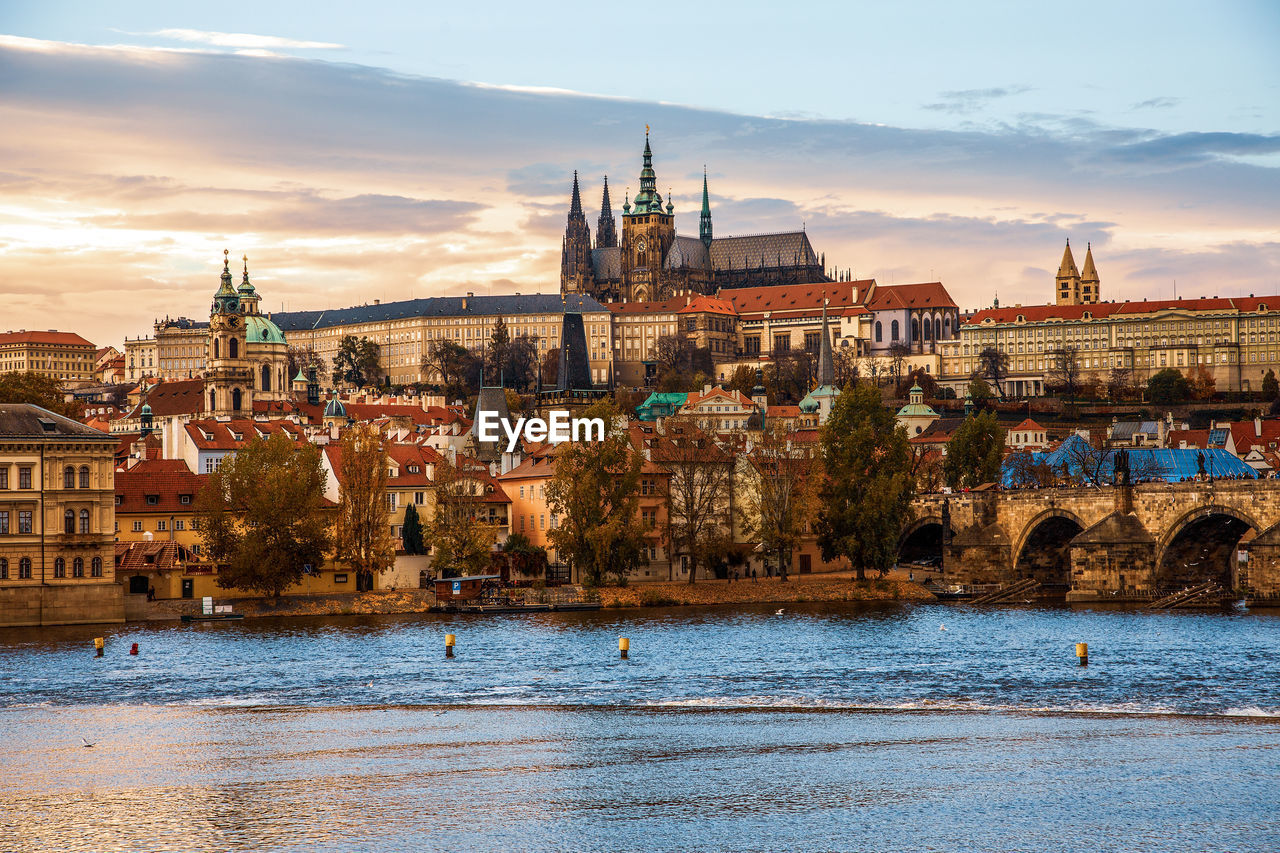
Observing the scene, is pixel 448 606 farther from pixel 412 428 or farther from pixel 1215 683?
pixel 412 428

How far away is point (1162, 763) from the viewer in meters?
34.1

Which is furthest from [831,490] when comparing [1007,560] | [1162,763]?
[1162,763]

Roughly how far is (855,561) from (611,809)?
52.1 meters

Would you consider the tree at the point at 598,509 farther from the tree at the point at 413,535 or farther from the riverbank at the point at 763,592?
the tree at the point at 413,535

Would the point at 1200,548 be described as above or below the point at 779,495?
below

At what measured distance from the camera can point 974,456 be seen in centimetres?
11231

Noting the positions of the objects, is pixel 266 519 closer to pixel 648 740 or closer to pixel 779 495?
pixel 779 495

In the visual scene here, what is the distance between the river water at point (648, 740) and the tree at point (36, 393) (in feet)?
153

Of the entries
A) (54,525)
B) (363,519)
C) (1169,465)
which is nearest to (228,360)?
(1169,465)

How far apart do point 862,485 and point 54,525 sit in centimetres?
3553

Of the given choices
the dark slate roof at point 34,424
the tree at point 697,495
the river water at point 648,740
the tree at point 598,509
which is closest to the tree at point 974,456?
the tree at point 697,495

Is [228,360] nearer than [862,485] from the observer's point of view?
No

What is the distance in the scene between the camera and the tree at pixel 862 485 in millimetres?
80812

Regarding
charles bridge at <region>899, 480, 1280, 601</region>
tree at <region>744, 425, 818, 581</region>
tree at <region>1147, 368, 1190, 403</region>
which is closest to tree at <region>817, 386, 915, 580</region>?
tree at <region>744, 425, 818, 581</region>
